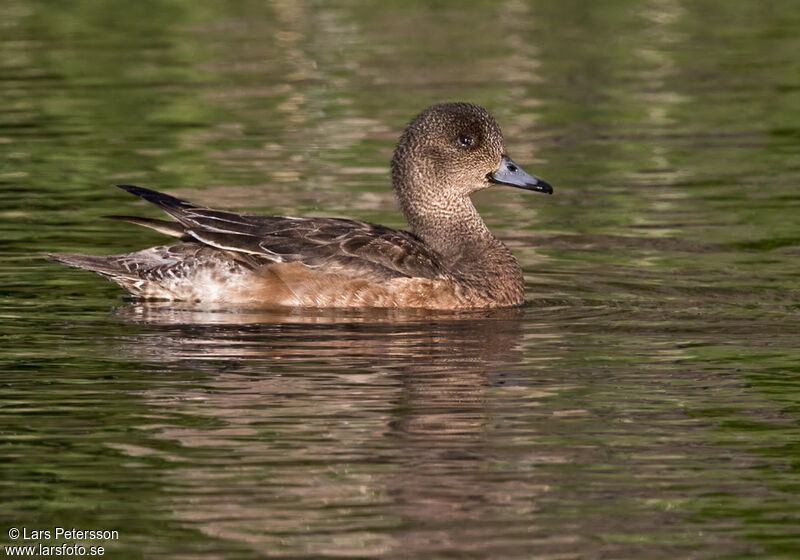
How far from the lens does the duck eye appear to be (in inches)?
420

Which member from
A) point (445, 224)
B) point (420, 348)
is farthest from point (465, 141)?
point (420, 348)

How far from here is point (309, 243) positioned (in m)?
9.99

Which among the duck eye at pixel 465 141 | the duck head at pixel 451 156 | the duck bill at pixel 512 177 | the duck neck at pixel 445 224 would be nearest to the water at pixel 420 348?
the duck neck at pixel 445 224

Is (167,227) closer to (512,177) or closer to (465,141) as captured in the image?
(465,141)

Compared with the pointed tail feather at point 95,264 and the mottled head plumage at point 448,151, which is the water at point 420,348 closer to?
the pointed tail feather at point 95,264

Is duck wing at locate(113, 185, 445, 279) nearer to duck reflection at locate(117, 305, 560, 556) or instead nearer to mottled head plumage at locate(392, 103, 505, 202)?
duck reflection at locate(117, 305, 560, 556)

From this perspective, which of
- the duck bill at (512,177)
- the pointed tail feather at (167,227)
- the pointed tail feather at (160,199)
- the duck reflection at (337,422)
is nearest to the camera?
the duck reflection at (337,422)

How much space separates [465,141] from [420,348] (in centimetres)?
220

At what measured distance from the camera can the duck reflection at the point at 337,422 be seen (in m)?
6.28

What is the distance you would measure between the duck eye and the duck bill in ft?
0.79

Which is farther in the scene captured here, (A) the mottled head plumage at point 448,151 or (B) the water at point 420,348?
(A) the mottled head plumage at point 448,151

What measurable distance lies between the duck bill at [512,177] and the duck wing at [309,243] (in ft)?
3.03

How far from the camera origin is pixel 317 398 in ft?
25.7

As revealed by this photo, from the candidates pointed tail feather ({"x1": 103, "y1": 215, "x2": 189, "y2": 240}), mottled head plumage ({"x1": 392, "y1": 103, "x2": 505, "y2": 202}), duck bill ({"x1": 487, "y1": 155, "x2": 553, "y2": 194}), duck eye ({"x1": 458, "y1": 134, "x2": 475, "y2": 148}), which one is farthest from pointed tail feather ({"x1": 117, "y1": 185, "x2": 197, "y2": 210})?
duck bill ({"x1": 487, "y1": 155, "x2": 553, "y2": 194})
